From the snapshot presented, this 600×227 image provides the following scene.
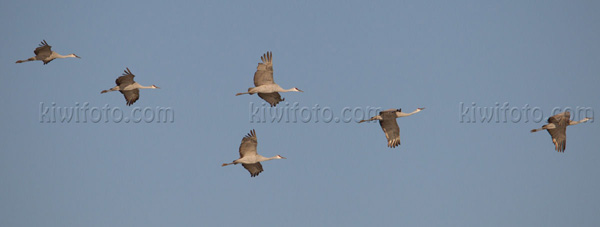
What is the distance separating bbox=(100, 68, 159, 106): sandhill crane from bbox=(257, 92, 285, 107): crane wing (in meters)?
5.59

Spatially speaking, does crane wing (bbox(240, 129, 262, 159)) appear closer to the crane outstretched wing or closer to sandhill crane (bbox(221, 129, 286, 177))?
sandhill crane (bbox(221, 129, 286, 177))

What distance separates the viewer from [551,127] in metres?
41.0

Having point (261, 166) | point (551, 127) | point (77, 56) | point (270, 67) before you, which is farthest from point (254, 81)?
point (551, 127)

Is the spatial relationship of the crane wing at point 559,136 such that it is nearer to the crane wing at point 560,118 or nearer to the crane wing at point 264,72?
the crane wing at point 560,118

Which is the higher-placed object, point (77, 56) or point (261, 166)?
point (77, 56)

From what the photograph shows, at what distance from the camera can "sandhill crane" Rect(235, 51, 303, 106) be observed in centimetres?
3980

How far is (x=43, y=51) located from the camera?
42531mm

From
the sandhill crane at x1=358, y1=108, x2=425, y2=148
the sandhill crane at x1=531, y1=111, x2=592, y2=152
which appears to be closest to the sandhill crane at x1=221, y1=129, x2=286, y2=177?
the sandhill crane at x1=358, y1=108, x2=425, y2=148

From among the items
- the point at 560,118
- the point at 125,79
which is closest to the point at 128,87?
the point at 125,79

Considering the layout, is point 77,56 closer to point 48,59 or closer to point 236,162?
point 48,59

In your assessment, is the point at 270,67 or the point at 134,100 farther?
the point at 134,100

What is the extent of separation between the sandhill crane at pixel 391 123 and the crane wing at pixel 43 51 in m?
13.9

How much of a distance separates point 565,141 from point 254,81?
13.5 metres

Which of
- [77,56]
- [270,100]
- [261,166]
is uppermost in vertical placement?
[77,56]
